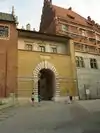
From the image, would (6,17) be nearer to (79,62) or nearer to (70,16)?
(79,62)

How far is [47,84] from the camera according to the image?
37.2 metres

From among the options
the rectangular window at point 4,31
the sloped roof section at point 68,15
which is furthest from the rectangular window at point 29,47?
the sloped roof section at point 68,15

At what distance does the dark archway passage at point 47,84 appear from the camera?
3431cm

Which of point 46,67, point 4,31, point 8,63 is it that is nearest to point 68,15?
point 46,67

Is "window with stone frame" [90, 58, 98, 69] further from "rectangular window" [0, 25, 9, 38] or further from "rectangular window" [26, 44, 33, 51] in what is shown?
"rectangular window" [0, 25, 9, 38]

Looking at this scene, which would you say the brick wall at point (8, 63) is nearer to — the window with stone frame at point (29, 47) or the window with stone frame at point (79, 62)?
the window with stone frame at point (29, 47)

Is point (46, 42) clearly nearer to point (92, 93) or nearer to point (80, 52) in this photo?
point (80, 52)

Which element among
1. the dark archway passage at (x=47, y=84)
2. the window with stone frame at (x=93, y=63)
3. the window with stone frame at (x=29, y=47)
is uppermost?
the window with stone frame at (x=29, y=47)

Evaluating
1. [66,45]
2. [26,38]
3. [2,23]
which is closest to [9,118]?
[2,23]

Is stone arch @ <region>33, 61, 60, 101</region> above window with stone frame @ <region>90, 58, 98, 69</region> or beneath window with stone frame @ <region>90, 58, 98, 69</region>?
beneath

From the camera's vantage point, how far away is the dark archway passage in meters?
34.3

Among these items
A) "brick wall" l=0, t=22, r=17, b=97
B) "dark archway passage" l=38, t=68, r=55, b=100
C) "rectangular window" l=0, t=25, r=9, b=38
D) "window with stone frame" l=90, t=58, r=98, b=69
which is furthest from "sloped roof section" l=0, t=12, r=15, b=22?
"window with stone frame" l=90, t=58, r=98, b=69

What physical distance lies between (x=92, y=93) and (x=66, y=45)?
8.54 m

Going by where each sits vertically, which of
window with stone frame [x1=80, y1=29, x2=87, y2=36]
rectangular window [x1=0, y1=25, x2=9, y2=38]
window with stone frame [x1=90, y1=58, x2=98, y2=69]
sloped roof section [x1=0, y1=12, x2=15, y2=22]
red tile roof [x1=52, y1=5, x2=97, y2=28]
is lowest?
window with stone frame [x1=90, y1=58, x2=98, y2=69]
